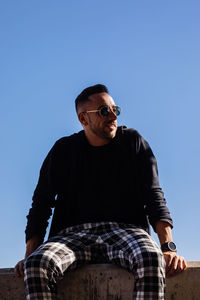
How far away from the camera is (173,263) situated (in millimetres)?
3082

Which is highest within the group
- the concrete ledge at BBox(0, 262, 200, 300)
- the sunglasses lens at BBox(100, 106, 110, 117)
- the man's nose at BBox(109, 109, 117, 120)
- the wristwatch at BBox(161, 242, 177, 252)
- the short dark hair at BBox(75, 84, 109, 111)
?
the short dark hair at BBox(75, 84, 109, 111)

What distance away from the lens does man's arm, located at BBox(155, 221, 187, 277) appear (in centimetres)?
306

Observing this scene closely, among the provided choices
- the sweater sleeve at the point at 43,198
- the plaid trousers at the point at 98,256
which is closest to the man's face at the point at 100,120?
the sweater sleeve at the point at 43,198

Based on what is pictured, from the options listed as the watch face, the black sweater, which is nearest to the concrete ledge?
the watch face

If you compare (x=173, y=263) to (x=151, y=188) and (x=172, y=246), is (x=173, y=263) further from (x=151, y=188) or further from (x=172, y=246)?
(x=151, y=188)

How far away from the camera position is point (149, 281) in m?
2.65

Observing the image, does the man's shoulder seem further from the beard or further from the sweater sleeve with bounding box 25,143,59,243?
the sweater sleeve with bounding box 25,143,59,243

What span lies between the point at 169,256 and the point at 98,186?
3.07 ft

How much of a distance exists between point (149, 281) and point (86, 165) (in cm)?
142

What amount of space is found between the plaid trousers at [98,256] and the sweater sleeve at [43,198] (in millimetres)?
245

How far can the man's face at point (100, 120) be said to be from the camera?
152 inches

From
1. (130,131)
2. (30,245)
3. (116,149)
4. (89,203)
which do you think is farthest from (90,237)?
(130,131)

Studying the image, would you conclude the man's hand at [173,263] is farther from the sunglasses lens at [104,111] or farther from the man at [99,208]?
the sunglasses lens at [104,111]

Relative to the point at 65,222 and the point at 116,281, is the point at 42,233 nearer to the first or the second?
the point at 65,222
